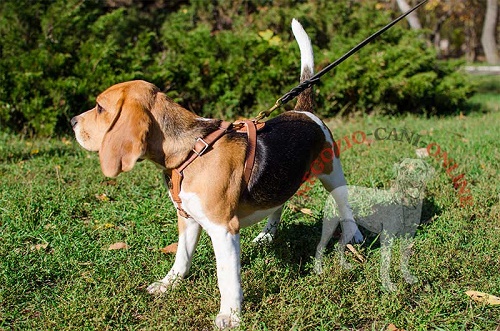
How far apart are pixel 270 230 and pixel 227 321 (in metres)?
1.42

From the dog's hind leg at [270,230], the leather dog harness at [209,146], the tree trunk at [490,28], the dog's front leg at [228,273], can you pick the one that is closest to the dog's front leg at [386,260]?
the dog's hind leg at [270,230]

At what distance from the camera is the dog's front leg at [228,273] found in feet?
11.0

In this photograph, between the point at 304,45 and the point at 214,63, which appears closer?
the point at 304,45

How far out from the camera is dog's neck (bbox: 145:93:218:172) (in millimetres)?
3314

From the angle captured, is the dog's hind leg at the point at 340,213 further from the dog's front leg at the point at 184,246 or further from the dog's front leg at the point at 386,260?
the dog's front leg at the point at 184,246

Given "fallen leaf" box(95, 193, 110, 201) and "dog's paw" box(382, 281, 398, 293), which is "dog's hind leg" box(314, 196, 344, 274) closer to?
"dog's paw" box(382, 281, 398, 293)

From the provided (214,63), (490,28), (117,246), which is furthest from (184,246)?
(490,28)

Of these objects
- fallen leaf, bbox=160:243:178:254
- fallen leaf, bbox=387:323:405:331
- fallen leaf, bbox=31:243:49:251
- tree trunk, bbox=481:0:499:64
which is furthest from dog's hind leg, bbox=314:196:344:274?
tree trunk, bbox=481:0:499:64

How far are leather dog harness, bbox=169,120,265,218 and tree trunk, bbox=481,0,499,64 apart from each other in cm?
2321

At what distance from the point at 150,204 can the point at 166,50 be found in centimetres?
572

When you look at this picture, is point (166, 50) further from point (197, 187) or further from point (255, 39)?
point (197, 187)

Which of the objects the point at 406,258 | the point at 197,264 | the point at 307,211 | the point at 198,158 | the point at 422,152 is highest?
the point at 198,158

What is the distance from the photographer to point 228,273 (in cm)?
338
